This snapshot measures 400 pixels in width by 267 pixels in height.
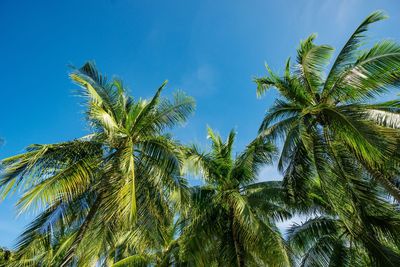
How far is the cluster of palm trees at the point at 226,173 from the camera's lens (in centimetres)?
854

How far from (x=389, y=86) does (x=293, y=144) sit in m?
3.14

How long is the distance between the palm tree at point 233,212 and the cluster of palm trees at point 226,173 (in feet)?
0.15

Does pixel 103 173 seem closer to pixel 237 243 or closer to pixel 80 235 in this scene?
pixel 80 235

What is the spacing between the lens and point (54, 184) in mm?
8484

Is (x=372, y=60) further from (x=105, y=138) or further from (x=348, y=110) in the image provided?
(x=105, y=138)

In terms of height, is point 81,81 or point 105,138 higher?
Answer: point 81,81

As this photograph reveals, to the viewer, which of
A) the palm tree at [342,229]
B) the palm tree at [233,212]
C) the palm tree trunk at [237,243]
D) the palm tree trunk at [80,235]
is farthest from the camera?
the palm tree trunk at [237,243]

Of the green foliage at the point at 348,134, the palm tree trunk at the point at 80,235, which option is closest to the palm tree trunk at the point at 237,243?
the green foliage at the point at 348,134

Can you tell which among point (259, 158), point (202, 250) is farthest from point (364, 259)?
point (202, 250)

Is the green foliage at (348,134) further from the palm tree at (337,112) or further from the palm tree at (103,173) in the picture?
the palm tree at (103,173)

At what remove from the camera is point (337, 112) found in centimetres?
891

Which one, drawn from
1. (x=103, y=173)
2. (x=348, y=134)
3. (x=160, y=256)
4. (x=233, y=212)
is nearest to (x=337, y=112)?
(x=348, y=134)

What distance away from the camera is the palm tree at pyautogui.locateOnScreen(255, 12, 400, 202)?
8398 mm

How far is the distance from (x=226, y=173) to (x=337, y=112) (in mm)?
5328
